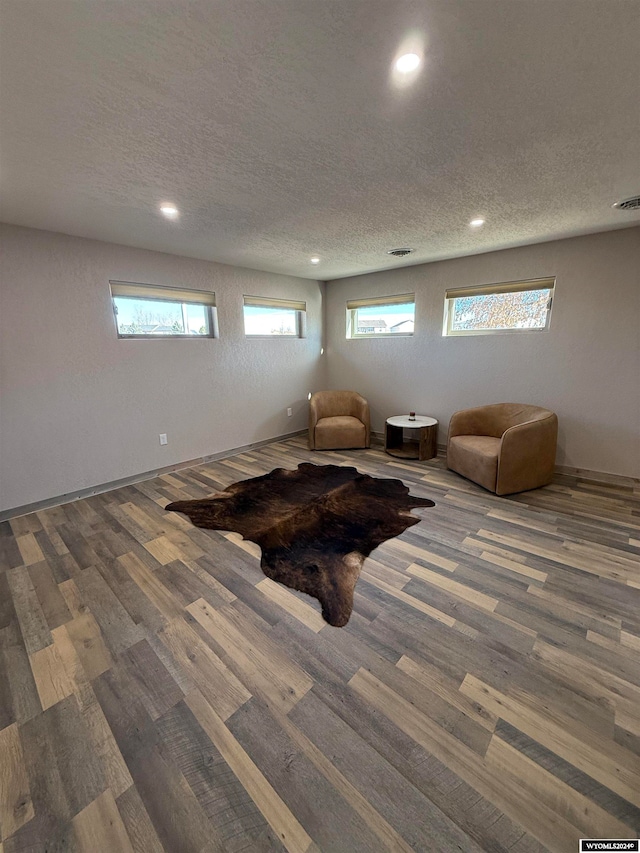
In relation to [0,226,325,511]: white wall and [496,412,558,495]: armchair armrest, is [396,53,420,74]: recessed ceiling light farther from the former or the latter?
[0,226,325,511]: white wall

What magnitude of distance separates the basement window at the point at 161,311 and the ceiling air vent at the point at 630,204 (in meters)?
3.90

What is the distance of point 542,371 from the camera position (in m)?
3.63

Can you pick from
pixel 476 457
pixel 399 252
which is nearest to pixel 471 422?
pixel 476 457

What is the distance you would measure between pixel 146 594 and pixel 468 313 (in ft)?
14.3

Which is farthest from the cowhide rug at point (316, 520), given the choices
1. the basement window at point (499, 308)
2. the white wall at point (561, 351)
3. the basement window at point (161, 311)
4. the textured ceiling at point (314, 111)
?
the textured ceiling at point (314, 111)

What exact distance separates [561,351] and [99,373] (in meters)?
4.80

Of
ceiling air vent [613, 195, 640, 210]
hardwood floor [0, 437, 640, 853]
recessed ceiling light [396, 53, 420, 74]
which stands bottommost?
hardwood floor [0, 437, 640, 853]

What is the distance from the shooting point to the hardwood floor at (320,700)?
1020 millimetres

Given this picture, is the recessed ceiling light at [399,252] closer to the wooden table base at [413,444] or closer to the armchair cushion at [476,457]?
the wooden table base at [413,444]

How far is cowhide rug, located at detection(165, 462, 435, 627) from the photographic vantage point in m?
2.07

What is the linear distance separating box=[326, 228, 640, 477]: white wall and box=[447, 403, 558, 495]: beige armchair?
394 mm

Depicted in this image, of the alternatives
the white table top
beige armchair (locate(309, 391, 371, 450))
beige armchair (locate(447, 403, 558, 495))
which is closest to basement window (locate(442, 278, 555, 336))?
beige armchair (locate(447, 403, 558, 495))

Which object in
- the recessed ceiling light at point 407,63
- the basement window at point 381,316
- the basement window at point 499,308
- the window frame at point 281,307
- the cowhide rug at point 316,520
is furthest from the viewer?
the basement window at point 381,316

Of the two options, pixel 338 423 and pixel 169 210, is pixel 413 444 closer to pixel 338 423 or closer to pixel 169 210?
pixel 338 423
